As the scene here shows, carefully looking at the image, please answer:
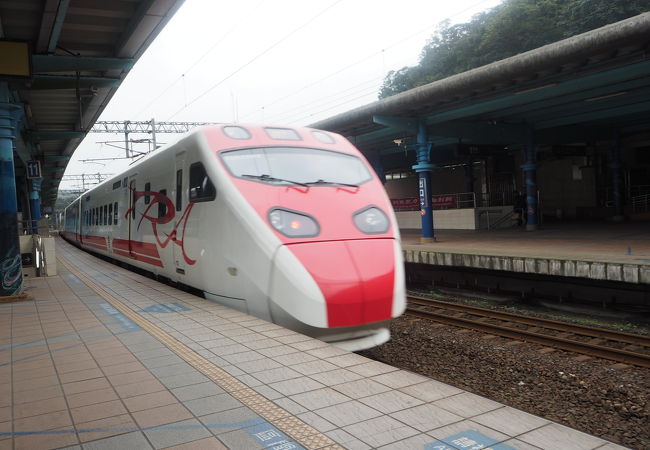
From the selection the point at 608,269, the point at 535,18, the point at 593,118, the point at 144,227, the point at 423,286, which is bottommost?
the point at 423,286

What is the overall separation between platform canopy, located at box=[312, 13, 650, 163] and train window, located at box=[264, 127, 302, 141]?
6184mm

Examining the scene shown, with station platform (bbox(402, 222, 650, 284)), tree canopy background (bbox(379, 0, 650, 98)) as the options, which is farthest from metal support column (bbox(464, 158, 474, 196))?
tree canopy background (bbox(379, 0, 650, 98))

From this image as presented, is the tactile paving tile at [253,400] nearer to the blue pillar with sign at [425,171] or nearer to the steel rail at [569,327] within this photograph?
the steel rail at [569,327]

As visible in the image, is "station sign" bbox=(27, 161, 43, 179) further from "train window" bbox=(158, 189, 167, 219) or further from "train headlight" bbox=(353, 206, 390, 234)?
"train headlight" bbox=(353, 206, 390, 234)

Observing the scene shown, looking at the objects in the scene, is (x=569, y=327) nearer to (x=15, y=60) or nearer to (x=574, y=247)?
(x=574, y=247)

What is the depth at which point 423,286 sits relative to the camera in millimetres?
13570

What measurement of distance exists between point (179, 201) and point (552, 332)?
6.08 metres

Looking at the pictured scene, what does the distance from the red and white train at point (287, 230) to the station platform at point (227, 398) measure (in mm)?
456

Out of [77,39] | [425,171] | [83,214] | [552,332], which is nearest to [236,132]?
[77,39]

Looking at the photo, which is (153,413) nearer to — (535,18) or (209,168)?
(209,168)

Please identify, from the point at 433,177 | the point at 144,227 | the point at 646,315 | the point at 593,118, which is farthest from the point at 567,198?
the point at 144,227

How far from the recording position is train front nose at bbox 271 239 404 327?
5141mm

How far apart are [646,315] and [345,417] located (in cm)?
777

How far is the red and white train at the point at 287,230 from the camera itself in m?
5.28
